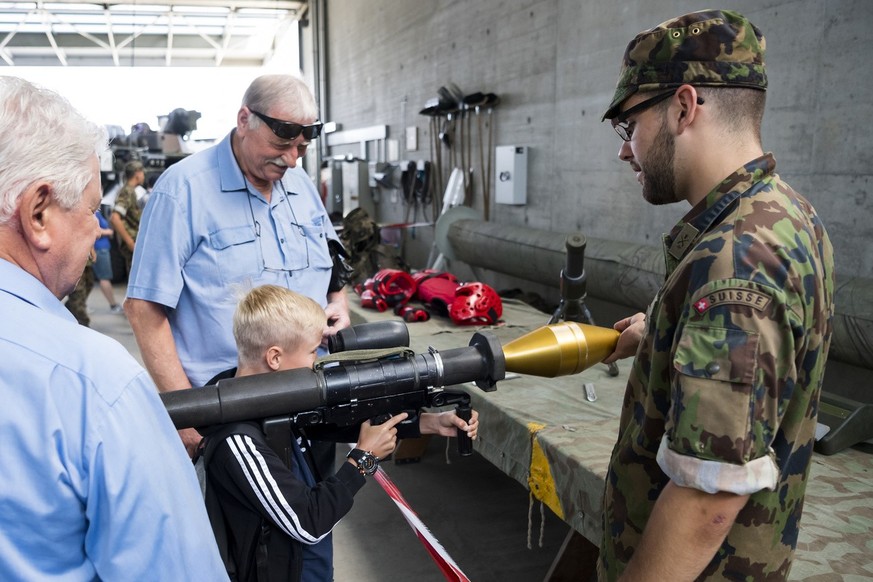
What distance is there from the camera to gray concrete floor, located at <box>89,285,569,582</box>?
9.49 feet

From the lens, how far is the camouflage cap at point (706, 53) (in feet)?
3.24

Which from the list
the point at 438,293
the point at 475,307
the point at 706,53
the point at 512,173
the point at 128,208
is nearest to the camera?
the point at 706,53

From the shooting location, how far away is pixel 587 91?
4.77 metres

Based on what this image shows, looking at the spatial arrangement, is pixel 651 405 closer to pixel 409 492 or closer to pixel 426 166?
pixel 409 492

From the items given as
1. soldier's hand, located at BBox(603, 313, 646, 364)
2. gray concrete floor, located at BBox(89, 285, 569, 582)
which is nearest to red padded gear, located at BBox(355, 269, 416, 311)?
gray concrete floor, located at BBox(89, 285, 569, 582)

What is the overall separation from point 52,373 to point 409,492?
312 centimetres

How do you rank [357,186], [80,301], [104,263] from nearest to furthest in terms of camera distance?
[80,301] → [104,263] → [357,186]

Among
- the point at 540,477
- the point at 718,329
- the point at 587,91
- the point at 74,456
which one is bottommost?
the point at 540,477

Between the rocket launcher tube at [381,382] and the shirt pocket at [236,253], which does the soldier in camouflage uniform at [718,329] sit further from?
the shirt pocket at [236,253]

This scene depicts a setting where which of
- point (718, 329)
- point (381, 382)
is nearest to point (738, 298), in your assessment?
point (718, 329)

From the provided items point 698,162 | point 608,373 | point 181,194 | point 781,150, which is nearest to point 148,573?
point 698,162

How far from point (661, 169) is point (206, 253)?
4.30ft

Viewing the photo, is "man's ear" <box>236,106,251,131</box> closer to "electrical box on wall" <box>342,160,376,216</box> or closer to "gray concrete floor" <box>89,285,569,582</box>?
"gray concrete floor" <box>89,285,569,582</box>

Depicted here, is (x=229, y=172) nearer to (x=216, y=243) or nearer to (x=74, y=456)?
(x=216, y=243)
